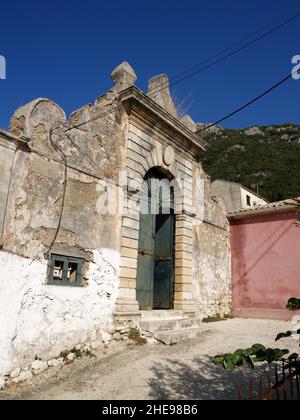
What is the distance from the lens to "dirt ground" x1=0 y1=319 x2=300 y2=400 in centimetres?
414

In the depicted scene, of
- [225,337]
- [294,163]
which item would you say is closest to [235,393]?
[225,337]

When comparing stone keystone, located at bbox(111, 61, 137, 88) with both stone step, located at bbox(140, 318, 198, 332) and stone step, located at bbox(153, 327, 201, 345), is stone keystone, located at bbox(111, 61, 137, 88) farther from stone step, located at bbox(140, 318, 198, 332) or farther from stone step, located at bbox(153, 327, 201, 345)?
stone step, located at bbox(153, 327, 201, 345)

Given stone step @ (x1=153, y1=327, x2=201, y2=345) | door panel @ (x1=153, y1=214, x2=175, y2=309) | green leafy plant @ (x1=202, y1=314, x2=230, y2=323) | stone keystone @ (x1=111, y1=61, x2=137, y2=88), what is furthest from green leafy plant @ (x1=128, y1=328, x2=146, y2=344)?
stone keystone @ (x1=111, y1=61, x2=137, y2=88)

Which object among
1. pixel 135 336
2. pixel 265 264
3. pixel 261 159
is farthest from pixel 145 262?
pixel 261 159

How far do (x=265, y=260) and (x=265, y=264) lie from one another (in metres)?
0.13

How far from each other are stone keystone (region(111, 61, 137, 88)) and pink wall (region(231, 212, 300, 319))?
6.32 meters

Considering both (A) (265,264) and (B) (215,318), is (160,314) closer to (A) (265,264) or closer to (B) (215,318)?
(B) (215,318)

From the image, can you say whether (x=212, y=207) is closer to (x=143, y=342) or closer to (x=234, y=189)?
(x=143, y=342)

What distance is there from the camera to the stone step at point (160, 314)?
7.19m

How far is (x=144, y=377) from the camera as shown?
4.70 meters

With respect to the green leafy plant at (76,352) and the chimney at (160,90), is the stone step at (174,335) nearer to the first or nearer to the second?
the green leafy plant at (76,352)

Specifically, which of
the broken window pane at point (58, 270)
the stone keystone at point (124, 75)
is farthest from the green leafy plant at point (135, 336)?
the stone keystone at point (124, 75)

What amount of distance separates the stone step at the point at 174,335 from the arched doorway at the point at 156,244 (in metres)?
1.37

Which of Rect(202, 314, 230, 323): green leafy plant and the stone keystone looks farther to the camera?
Rect(202, 314, 230, 323): green leafy plant
